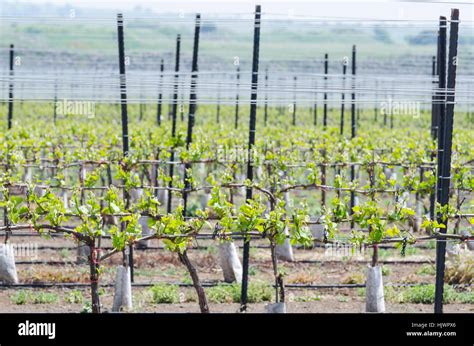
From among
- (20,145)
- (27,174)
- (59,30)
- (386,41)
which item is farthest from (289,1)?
(386,41)

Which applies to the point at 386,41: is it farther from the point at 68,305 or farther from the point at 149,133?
the point at 68,305

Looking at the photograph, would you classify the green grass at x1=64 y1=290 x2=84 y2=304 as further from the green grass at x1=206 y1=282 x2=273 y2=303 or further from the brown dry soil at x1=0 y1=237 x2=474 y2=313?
the green grass at x1=206 y1=282 x2=273 y2=303

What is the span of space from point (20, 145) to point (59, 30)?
6540 cm

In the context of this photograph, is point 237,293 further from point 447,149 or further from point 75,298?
point 447,149

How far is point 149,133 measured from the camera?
20.4 metres

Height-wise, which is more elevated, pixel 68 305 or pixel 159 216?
pixel 159 216

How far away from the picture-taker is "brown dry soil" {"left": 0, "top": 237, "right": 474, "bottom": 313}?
1166cm

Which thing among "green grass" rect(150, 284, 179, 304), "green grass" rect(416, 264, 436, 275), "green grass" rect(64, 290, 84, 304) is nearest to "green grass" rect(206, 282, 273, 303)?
"green grass" rect(150, 284, 179, 304)

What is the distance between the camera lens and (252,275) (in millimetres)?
13359

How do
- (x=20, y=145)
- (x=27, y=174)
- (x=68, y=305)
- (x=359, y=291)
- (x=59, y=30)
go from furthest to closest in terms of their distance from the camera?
(x=59, y=30) < (x=27, y=174) < (x=20, y=145) < (x=359, y=291) < (x=68, y=305)

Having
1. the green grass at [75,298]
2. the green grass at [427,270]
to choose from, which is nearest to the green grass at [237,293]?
the green grass at [75,298]

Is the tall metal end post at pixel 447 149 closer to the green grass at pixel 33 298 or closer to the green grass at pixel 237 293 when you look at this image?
the green grass at pixel 237 293

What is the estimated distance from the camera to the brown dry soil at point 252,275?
11656mm
